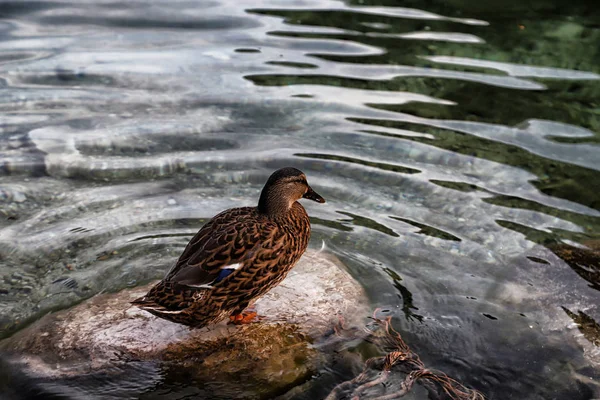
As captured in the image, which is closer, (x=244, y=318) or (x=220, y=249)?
(x=220, y=249)

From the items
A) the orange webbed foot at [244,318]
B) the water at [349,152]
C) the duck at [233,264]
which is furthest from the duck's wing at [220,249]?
the water at [349,152]

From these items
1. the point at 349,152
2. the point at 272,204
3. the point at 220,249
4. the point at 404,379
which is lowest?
the point at 404,379

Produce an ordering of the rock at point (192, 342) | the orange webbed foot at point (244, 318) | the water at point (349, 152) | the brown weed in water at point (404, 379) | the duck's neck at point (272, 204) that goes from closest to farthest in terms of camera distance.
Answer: the brown weed in water at point (404, 379) < the rock at point (192, 342) < the orange webbed foot at point (244, 318) < the duck's neck at point (272, 204) < the water at point (349, 152)

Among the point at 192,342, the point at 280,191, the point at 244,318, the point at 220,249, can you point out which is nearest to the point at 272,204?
the point at 280,191

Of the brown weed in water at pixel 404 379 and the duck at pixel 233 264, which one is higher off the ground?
the duck at pixel 233 264

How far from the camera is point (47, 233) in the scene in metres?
5.67

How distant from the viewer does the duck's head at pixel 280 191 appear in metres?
4.93

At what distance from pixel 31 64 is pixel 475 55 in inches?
205

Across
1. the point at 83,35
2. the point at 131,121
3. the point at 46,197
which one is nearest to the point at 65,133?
the point at 131,121

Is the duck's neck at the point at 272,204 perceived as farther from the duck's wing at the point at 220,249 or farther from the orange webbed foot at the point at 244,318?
the orange webbed foot at the point at 244,318

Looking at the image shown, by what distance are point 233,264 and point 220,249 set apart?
0.40ft

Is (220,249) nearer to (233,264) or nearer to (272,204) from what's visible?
(233,264)

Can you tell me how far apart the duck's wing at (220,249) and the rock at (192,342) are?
0.43 meters

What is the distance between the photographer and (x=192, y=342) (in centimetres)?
464
